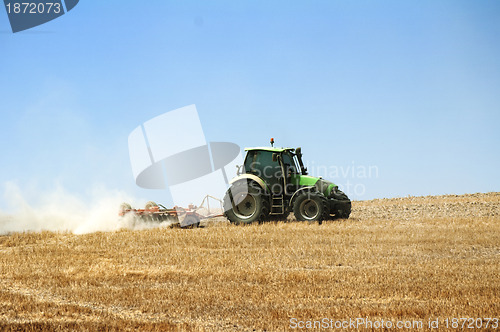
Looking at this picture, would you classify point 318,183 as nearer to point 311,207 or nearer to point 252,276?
point 311,207

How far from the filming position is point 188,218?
675 inches

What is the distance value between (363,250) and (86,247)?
731 cm

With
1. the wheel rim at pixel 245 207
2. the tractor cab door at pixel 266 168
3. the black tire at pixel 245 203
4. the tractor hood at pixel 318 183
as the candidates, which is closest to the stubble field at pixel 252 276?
the black tire at pixel 245 203

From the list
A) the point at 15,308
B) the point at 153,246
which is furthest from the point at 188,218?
the point at 15,308

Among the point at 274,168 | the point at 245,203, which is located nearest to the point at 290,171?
the point at 274,168

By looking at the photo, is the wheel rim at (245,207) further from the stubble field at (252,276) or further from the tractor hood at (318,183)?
the tractor hood at (318,183)

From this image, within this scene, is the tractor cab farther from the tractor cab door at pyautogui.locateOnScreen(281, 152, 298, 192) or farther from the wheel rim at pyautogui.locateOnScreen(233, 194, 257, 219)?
the wheel rim at pyautogui.locateOnScreen(233, 194, 257, 219)

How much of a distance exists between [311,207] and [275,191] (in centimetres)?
138

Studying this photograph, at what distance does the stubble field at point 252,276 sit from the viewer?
274 inches

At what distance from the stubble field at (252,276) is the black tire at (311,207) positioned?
2.59 feet

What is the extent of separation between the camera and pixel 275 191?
1736 cm

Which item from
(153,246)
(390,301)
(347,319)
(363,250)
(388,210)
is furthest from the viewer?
(388,210)

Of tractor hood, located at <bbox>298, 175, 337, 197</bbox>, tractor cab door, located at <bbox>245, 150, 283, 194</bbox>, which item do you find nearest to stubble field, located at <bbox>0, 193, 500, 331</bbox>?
tractor cab door, located at <bbox>245, 150, 283, 194</bbox>

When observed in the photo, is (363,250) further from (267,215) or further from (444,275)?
(267,215)
